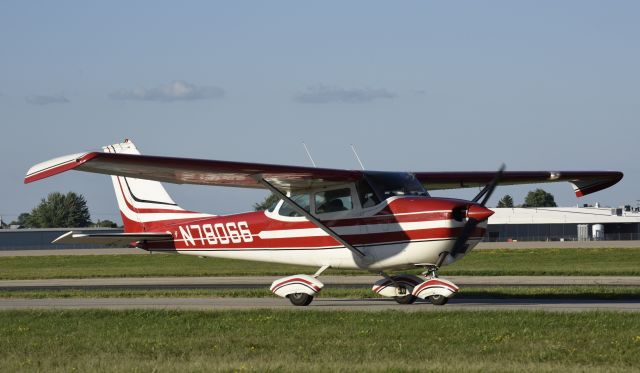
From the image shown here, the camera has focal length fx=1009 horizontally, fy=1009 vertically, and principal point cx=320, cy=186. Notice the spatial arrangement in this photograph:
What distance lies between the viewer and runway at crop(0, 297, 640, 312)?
17.9 m

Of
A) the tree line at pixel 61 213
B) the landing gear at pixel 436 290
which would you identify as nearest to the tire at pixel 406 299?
the landing gear at pixel 436 290

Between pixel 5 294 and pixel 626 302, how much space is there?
15.3 m

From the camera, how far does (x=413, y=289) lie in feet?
63.7

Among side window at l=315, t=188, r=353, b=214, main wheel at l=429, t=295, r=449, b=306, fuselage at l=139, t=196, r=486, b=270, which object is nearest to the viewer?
fuselage at l=139, t=196, r=486, b=270

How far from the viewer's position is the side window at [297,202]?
19.9 metres

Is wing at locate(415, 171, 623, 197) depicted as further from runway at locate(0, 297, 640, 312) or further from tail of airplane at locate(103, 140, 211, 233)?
tail of airplane at locate(103, 140, 211, 233)

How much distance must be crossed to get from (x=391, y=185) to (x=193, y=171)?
3769mm

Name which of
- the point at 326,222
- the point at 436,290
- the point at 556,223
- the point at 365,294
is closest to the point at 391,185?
the point at 326,222

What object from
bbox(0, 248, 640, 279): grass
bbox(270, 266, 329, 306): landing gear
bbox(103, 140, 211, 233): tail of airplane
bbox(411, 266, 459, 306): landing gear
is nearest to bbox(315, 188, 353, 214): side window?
bbox(270, 266, 329, 306): landing gear

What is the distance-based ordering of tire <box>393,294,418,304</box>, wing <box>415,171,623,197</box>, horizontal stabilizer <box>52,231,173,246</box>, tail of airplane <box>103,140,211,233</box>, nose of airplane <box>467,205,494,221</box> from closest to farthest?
1. nose of airplane <box>467,205,494,221</box>
2. tire <box>393,294,418,304</box>
3. horizontal stabilizer <box>52,231,173,246</box>
4. wing <box>415,171,623,197</box>
5. tail of airplane <box>103,140,211,233</box>

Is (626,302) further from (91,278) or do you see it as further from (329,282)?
(91,278)

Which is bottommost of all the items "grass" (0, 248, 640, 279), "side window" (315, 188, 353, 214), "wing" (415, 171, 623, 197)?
"side window" (315, 188, 353, 214)

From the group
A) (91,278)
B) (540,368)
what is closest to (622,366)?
(540,368)

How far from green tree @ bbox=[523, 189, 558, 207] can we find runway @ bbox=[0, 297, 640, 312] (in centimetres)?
16058
